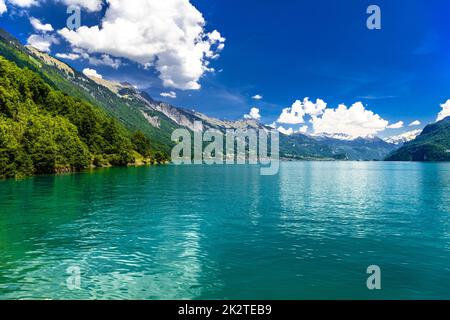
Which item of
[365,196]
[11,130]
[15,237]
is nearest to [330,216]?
[365,196]

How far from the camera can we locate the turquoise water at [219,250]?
82.8 ft

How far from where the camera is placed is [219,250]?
3594cm

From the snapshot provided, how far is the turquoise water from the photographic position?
2523 centimetres
